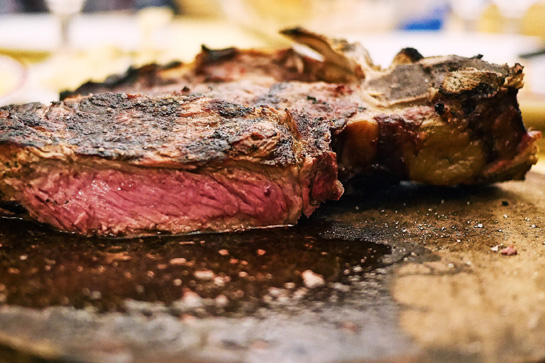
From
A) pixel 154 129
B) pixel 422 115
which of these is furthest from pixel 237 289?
pixel 422 115

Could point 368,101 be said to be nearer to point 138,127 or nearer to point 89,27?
point 138,127

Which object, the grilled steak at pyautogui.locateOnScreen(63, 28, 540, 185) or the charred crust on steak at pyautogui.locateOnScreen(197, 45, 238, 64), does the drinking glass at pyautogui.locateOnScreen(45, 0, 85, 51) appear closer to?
the charred crust on steak at pyautogui.locateOnScreen(197, 45, 238, 64)

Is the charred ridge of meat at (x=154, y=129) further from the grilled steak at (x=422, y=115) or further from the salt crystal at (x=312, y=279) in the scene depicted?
the salt crystal at (x=312, y=279)

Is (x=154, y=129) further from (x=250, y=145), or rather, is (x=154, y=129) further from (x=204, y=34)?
(x=204, y=34)

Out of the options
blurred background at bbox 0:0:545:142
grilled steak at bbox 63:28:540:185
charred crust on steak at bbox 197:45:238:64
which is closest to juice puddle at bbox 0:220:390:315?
grilled steak at bbox 63:28:540:185

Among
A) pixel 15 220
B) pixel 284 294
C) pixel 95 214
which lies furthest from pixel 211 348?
pixel 15 220
